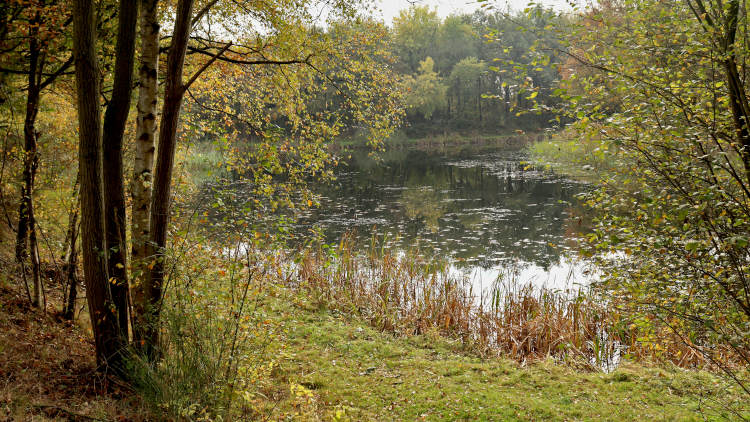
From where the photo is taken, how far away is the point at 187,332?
13.7 feet

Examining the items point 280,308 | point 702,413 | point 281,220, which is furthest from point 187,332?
point 702,413

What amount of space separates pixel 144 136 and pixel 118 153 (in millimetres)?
300

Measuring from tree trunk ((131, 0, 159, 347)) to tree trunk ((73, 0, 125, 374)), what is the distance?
0.28 meters

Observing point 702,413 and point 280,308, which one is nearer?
point 702,413

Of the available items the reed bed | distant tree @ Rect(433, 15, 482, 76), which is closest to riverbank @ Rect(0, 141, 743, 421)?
the reed bed

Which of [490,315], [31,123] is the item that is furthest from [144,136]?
[490,315]

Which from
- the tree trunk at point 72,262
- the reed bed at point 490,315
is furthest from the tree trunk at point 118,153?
the reed bed at point 490,315

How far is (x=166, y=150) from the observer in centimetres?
482

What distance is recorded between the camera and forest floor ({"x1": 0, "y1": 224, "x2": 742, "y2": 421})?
4.23 m

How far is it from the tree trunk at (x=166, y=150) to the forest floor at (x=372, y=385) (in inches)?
34.9

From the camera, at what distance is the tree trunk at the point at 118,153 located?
14.7 feet

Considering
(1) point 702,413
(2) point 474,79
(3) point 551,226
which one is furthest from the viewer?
(2) point 474,79

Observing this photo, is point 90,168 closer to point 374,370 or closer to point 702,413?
point 374,370

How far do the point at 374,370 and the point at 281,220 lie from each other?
3.05 m
